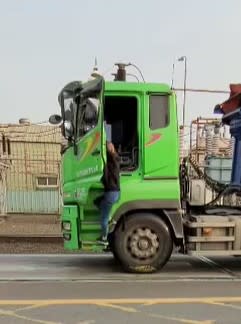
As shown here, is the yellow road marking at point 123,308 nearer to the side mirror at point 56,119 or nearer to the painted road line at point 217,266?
the painted road line at point 217,266

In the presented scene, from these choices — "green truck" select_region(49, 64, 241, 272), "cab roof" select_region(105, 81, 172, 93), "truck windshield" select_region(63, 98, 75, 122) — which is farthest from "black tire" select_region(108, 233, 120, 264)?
"cab roof" select_region(105, 81, 172, 93)

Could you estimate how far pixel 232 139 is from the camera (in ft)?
36.8

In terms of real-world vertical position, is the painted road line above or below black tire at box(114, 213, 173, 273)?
below

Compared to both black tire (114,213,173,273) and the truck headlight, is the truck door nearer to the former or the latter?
black tire (114,213,173,273)

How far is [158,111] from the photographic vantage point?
30.9 feet

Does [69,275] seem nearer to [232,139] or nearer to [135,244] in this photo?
[135,244]

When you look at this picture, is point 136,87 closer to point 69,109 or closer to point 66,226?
point 69,109

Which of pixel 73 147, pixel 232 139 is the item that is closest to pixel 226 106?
pixel 232 139

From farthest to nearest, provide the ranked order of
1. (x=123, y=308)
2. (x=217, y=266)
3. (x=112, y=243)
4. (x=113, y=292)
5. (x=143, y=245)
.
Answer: (x=217, y=266) → (x=112, y=243) → (x=143, y=245) → (x=113, y=292) → (x=123, y=308)

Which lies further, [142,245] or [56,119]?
[56,119]

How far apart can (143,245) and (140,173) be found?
118 centimetres

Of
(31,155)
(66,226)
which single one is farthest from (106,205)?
(31,155)

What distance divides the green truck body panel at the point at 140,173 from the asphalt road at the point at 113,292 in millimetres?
774

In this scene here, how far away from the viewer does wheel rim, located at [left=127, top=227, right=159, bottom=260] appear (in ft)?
31.0
